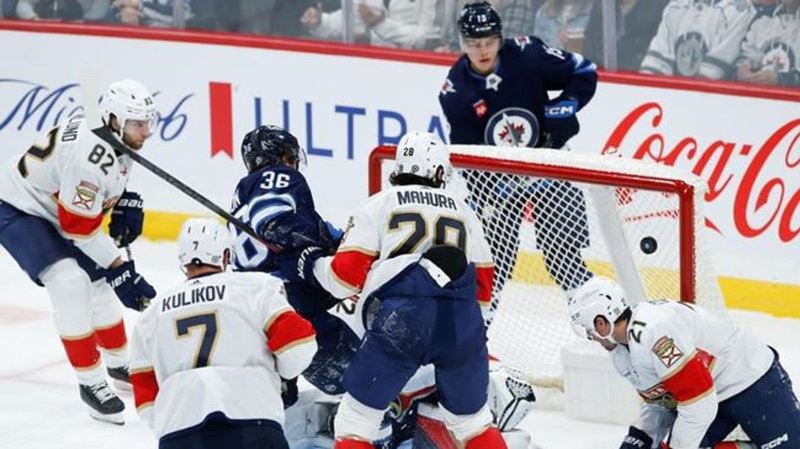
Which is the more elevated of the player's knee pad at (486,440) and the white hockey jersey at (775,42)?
the white hockey jersey at (775,42)

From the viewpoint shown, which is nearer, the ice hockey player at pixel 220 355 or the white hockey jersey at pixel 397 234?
the ice hockey player at pixel 220 355

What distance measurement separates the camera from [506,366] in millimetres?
5902

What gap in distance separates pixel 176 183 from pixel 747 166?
226 centimetres

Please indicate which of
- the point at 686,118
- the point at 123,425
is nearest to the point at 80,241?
the point at 123,425

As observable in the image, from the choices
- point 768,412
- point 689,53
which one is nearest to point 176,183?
point 768,412

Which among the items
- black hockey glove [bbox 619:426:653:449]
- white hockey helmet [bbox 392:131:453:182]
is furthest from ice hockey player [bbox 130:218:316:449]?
black hockey glove [bbox 619:426:653:449]

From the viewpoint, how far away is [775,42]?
6.74 meters

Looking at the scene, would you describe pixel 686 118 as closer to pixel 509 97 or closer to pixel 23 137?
pixel 509 97

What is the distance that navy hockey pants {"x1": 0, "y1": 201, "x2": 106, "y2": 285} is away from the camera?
5.73m

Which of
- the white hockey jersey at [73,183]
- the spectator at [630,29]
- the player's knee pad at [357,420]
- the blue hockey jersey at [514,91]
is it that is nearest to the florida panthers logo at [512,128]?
the blue hockey jersey at [514,91]

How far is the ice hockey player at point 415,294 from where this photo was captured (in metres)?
4.68

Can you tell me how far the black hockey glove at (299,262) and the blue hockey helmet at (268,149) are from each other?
26 centimetres

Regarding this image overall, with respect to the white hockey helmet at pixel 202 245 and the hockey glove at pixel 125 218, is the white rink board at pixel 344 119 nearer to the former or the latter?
the hockey glove at pixel 125 218

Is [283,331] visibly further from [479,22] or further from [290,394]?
[479,22]
